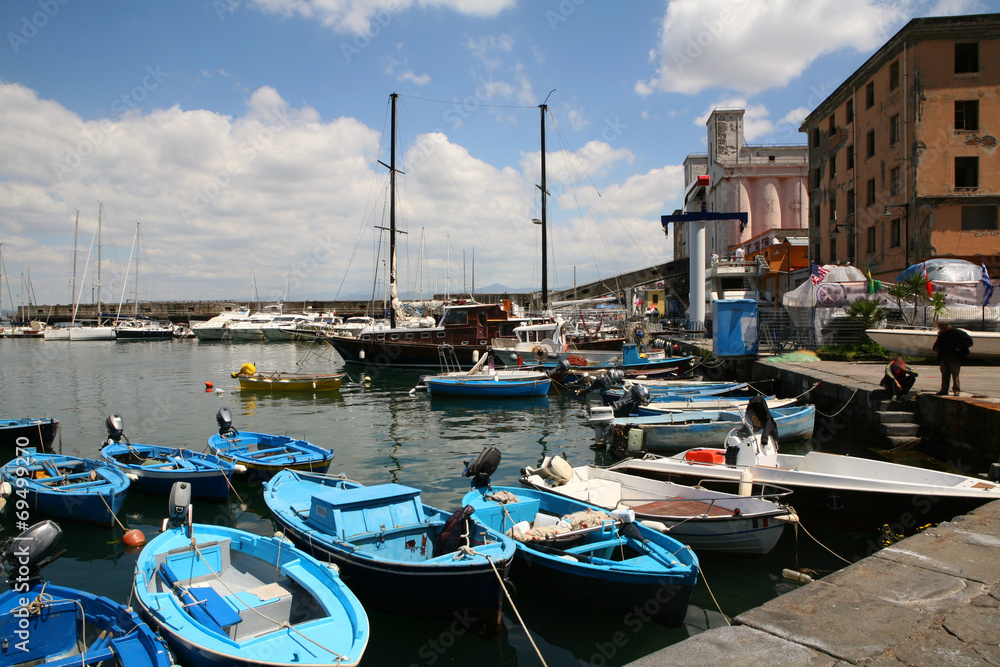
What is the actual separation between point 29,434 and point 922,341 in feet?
84.6

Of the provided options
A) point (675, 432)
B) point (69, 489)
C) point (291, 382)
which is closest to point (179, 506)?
point (69, 489)

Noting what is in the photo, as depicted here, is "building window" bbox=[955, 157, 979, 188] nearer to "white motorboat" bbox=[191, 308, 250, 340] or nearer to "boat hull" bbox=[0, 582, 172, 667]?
"boat hull" bbox=[0, 582, 172, 667]

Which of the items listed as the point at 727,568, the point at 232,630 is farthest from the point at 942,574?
the point at 232,630

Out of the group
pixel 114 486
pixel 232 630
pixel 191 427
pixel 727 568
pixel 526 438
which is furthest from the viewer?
pixel 191 427

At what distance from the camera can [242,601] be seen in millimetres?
6387

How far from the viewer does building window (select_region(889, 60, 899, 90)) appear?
27.9 meters

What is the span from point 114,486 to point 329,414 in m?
11.8

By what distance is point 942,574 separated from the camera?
5.45 m

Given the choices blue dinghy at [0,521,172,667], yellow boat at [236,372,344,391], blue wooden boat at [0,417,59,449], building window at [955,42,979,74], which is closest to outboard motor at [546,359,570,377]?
yellow boat at [236,372,344,391]

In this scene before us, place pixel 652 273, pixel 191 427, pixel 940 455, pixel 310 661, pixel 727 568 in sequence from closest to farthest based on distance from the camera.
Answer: pixel 310 661, pixel 727 568, pixel 940 455, pixel 191 427, pixel 652 273

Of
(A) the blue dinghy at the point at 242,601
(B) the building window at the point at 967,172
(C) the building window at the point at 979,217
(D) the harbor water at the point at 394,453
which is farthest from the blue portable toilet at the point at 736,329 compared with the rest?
(A) the blue dinghy at the point at 242,601

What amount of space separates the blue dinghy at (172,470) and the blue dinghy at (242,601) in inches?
166

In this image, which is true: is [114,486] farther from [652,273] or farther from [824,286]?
[652,273]

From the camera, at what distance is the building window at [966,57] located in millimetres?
26453
